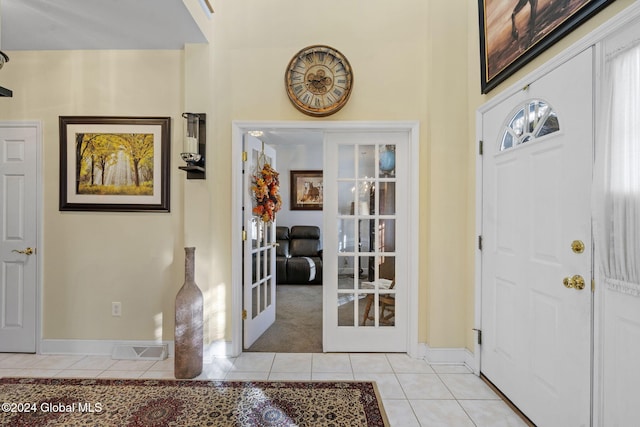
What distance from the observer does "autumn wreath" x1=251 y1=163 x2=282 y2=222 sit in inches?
118

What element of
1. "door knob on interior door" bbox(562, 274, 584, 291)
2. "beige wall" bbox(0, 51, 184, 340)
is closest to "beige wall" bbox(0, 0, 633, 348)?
"beige wall" bbox(0, 51, 184, 340)

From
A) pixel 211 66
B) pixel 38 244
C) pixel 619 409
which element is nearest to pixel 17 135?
pixel 38 244

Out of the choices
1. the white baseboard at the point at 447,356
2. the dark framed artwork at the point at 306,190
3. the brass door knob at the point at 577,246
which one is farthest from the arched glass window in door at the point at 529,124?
the dark framed artwork at the point at 306,190

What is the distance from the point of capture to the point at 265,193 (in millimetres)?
3055

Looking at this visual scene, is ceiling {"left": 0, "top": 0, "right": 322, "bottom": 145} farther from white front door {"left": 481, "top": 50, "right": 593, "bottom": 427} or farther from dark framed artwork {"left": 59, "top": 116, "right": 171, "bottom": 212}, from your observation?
white front door {"left": 481, "top": 50, "right": 593, "bottom": 427}

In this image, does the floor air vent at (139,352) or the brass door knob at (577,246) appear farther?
the floor air vent at (139,352)

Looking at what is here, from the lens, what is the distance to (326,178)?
2.74 meters

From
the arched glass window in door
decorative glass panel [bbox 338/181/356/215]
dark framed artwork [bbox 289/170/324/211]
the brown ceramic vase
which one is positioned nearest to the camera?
the arched glass window in door

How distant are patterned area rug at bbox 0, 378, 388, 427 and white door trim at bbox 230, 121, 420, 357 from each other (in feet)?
1.98

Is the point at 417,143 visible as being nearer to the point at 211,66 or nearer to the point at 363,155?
the point at 363,155

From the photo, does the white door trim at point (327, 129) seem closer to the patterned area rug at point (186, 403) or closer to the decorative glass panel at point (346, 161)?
the decorative glass panel at point (346, 161)

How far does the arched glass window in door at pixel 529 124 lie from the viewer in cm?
168

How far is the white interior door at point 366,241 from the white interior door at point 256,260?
2.39 ft

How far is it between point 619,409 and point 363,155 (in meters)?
2.17
